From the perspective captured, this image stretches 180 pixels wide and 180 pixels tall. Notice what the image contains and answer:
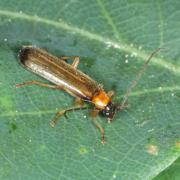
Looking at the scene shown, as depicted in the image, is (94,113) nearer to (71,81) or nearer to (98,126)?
(98,126)

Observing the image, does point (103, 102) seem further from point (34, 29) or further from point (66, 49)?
point (34, 29)

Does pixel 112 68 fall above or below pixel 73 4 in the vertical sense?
below

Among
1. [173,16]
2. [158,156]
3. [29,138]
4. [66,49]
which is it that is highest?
[173,16]

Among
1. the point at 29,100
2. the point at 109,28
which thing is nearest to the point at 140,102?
the point at 109,28

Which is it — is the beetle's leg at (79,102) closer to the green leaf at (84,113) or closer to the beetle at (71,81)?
the beetle at (71,81)

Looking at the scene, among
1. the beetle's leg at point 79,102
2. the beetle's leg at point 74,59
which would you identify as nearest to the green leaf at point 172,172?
the beetle's leg at point 79,102

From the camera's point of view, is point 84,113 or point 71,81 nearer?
point 84,113

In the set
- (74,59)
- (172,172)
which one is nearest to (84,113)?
(74,59)

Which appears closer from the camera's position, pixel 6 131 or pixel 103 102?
pixel 6 131

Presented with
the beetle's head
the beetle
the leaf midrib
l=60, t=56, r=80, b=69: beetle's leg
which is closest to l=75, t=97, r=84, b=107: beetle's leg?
the beetle
